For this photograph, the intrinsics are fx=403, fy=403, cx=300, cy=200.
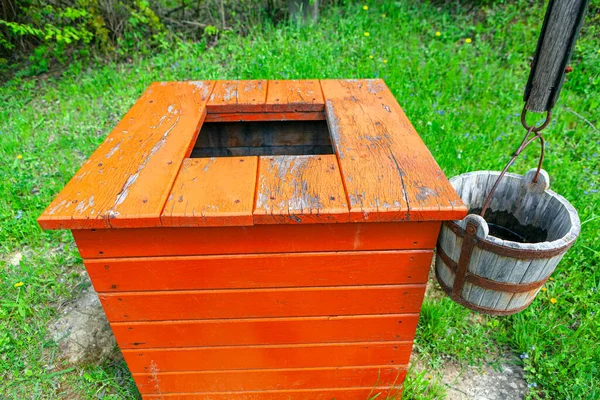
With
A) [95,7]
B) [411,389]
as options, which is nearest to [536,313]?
[411,389]

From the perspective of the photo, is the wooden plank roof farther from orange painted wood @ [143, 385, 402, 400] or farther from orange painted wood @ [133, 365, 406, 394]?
orange painted wood @ [143, 385, 402, 400]

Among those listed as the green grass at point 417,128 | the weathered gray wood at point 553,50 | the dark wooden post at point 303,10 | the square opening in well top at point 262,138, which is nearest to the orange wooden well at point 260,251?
the square opening in well top at point 262,138

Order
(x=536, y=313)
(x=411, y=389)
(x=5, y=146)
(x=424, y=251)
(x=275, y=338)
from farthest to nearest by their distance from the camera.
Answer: (x=5, y=146) → (x=536, y=313) → (x=411, y=389) → (x=275, y=338) → (x=424, y=251)

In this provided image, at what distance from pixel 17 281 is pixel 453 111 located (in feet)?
11.8

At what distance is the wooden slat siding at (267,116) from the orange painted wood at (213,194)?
57 cm

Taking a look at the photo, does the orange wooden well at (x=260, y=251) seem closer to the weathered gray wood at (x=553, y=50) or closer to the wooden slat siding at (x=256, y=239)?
the wooden slat siding at (x=256, y=239)

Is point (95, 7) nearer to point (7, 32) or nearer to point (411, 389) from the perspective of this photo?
point (7, 32)

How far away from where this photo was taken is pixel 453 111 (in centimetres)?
368

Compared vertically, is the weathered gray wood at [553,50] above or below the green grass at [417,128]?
above

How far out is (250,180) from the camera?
4.55 ft

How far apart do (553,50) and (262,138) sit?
4.63 feet

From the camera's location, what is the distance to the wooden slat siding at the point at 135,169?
122 centimetres

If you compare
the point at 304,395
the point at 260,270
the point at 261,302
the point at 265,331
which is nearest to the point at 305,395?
the point at 304,395

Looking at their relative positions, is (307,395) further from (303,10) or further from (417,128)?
(303,10)
